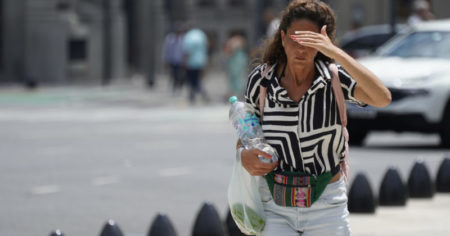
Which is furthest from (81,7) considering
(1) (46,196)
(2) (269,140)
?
(2) (269,140)

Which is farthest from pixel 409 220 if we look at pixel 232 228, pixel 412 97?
pixel 412 97

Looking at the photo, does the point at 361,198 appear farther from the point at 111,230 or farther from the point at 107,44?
the point at 107,44

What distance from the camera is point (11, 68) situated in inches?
1414

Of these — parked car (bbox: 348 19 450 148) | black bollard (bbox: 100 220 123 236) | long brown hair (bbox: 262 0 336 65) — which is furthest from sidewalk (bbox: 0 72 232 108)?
long brown hair (bbox: 262 0 336 65)

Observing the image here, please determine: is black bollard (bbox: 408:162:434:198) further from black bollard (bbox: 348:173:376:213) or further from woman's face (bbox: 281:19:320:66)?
woman's face (bbox: 281:19:320:66)

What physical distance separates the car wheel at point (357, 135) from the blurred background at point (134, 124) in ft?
0.07

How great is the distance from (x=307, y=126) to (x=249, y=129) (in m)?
0.23

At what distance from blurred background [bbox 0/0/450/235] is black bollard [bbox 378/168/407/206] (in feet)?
0.49

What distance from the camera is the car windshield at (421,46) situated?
16.4 m

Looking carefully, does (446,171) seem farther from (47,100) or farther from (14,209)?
(47,100)

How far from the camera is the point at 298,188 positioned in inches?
182

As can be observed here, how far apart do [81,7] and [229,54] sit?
1272 centimetres

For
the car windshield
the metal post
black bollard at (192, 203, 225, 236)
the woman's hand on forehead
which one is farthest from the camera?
the metal post

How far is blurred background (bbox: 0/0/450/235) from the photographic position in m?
10.4
